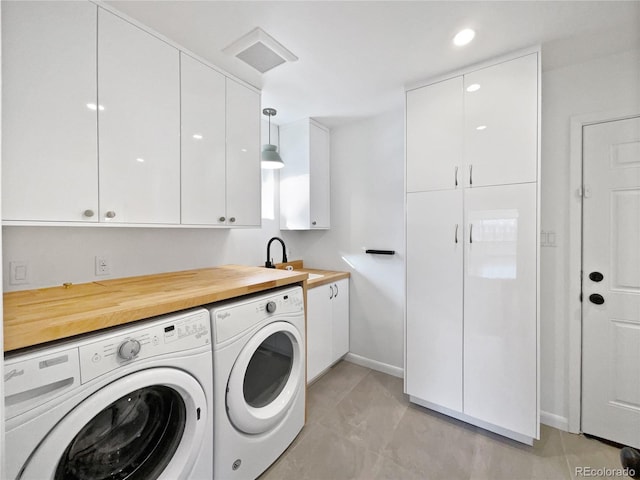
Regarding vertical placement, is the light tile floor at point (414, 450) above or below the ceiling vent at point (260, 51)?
below

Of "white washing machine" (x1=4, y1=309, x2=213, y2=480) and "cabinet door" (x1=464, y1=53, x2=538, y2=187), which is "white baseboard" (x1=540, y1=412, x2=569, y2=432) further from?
"white washing machine" (x1=4, y1=309, x2=213, y2=480)

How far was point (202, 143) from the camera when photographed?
173 cm

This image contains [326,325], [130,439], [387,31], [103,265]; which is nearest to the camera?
[130,439]

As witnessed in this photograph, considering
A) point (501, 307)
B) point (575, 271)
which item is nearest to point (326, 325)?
point (501, 307)

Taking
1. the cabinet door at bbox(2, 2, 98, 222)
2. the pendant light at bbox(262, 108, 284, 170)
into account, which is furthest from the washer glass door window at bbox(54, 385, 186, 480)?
the pendant light at bbox(262, 108, 284, 170)

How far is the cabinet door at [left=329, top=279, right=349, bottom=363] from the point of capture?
251cm

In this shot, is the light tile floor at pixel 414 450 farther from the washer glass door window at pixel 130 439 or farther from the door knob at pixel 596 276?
the door knob at pixel 596 276

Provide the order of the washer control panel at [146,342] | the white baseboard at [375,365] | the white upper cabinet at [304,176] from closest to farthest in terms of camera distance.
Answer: the washer control panel at [146,342] < the white baseboard at [375,365] < the white upper cabinet at [304,176]

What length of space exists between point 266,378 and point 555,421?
1946mm

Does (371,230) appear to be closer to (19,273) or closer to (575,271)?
(575,271)

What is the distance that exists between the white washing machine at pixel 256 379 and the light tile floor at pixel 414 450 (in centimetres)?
18

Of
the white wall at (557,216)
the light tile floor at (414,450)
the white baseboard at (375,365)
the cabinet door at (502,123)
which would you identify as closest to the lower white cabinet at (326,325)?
the white baseboard at (375,365)

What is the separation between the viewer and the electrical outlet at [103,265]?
1.58 meters

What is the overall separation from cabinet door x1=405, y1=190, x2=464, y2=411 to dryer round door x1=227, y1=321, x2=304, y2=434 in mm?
890
